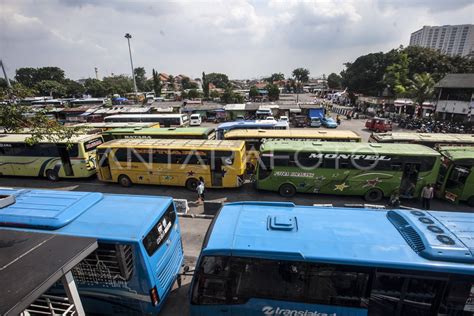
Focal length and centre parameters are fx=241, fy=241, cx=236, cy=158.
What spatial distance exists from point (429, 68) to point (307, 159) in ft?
151

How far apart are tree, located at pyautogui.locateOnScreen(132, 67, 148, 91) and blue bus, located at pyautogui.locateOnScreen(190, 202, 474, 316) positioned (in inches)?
4441

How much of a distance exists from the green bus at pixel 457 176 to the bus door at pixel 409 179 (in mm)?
1687

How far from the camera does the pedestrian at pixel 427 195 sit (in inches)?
421

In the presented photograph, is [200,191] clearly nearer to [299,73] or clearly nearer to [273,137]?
[273,137]

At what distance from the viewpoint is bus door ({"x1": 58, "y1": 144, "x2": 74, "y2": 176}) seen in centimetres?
1463

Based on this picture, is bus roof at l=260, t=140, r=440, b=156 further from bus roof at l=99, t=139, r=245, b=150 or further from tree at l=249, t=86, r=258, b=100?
tree at l=249, t=86, r=258, b=100

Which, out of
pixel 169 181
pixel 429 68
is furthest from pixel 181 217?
pixel 429 68

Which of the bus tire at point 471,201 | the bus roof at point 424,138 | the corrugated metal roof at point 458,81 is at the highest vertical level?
the corrugated metal roof at point 458,81

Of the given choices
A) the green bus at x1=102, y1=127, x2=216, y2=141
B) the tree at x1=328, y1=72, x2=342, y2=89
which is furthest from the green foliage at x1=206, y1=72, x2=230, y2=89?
the green bus at x1=102, y1=127, x2=216, y2=141

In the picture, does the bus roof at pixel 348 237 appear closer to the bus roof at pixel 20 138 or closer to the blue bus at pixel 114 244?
the blue bus at pixel 114 244


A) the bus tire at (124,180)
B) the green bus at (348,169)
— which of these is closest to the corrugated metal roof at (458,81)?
the green bus at (348,169)

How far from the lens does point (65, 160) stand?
14805 mm

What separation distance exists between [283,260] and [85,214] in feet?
15.7

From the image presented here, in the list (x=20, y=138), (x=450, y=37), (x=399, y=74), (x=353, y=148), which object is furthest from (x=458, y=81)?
(x=450, y=37)
